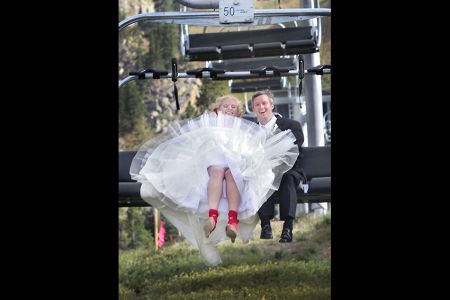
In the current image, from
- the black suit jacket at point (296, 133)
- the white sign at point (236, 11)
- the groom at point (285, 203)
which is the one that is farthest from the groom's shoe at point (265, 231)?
the white sign at point (236, 11)

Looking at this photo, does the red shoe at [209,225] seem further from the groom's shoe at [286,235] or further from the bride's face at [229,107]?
the bride's face at [229,107]

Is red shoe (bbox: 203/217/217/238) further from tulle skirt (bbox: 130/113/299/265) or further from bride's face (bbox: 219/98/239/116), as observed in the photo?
bride's face (bbox: 219/98/239/116)

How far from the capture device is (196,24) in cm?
372

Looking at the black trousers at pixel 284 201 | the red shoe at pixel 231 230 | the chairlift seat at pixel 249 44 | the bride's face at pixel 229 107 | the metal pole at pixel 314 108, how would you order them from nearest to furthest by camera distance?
the red shoe at pixel 231 230, the black trousers at pixel 284 201, the bride's face at pixel 229 107, the metal pole at pixel 314 108, the chairlift seat at pixel 249 44

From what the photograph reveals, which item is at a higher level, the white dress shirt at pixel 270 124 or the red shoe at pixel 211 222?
the white dress shirt at pixel 270 124

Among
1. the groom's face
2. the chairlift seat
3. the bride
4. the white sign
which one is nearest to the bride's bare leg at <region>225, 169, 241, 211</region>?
the bride

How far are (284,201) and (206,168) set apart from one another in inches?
12.9

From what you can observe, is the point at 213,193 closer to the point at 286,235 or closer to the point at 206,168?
the point at 206,168

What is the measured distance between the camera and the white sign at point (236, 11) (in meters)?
3.51

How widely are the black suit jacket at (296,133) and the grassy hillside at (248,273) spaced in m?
0.21
